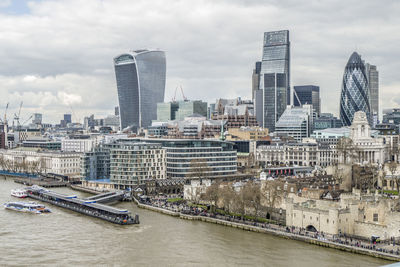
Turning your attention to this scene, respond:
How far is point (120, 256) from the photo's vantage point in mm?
55781

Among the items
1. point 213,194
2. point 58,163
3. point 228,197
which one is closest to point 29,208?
point 213,194

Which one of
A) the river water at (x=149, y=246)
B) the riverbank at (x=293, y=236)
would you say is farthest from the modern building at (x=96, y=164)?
the river water at (x=149, y=246)

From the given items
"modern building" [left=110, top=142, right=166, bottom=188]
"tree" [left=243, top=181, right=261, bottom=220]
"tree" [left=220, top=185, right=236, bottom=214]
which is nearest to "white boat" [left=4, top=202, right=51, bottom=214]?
"modern building" [left=110, top=142, right=166, bottom=188]

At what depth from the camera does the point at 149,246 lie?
60406mm

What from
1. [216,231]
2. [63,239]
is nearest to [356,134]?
[216,231]

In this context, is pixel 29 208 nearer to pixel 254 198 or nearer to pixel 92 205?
pixel 92 205

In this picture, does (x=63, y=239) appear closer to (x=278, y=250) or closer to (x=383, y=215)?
(x=278, y=250)

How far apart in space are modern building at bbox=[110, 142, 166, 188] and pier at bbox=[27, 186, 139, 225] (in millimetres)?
12504

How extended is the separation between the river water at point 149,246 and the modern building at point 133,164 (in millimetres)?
32550

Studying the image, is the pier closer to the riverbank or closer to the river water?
the river water

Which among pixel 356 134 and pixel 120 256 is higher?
pixel 356 134

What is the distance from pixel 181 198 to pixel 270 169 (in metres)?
53.8

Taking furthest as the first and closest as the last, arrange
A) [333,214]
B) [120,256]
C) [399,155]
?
[399,155] → [333,214] → [120,256]

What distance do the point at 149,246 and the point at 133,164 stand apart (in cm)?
5087
